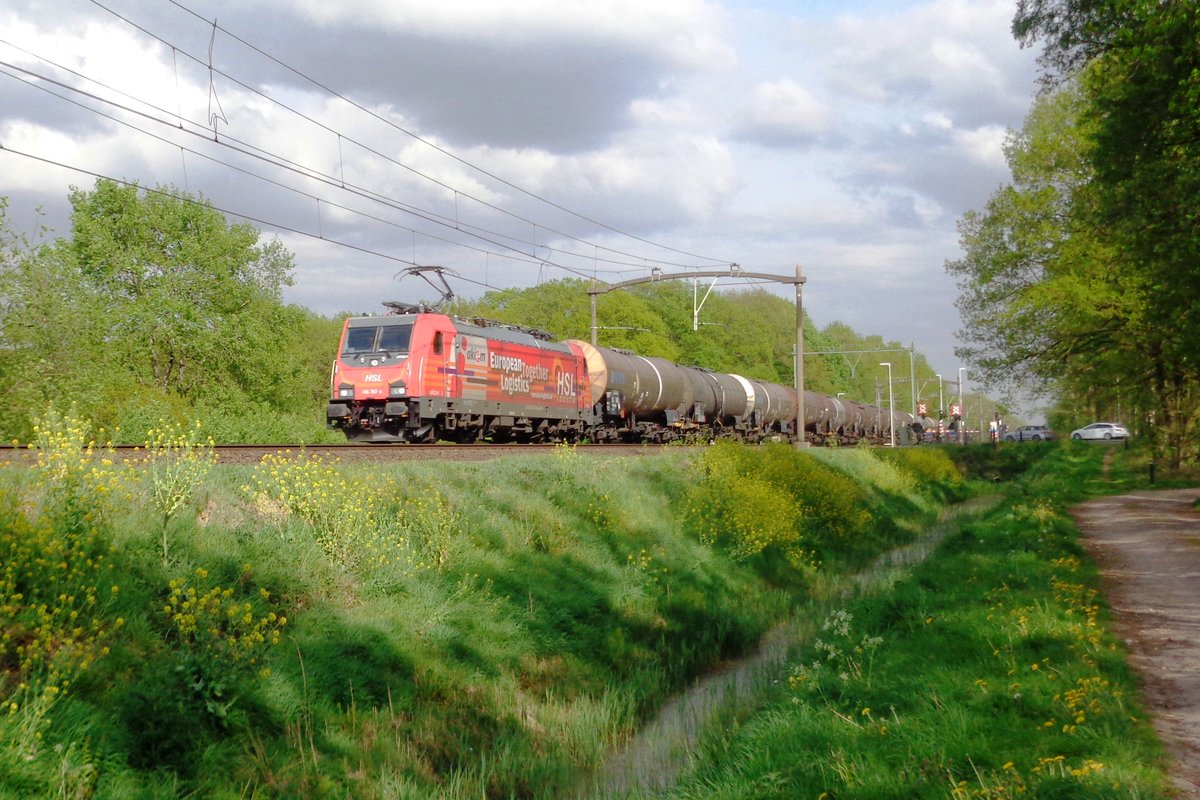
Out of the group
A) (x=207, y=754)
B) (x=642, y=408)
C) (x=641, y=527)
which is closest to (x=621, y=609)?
(x=641, y=527)

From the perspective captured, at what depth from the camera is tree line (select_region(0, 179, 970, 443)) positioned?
2655cm

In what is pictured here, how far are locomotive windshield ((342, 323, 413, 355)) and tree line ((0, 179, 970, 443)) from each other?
124 inches

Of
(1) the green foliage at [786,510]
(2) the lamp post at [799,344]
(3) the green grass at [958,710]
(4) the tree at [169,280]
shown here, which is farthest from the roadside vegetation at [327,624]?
(4) the tree at [169,280]

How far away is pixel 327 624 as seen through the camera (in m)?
9.48

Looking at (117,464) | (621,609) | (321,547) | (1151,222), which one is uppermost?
(1151,222)

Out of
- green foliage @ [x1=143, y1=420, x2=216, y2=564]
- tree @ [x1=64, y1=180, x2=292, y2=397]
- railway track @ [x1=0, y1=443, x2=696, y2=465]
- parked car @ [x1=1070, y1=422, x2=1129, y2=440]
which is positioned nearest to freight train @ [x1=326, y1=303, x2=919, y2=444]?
railway track @ [x1=0, y1=443, x2=696, y2=465]

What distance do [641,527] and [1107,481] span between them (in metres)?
21.5

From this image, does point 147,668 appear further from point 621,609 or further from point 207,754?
point 621,609

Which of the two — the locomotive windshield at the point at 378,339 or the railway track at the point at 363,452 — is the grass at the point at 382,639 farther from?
the locomotive windshield at the point at 378,339

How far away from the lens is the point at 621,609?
1396 centimetres

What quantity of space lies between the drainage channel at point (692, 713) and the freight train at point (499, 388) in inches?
425

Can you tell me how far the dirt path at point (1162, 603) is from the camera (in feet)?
21.3

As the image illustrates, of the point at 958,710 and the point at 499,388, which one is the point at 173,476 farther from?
the point at 499,388

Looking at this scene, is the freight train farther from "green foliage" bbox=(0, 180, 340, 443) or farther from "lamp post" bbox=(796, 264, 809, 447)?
"green foliage" bbox=(0, 180, 340, 443)
